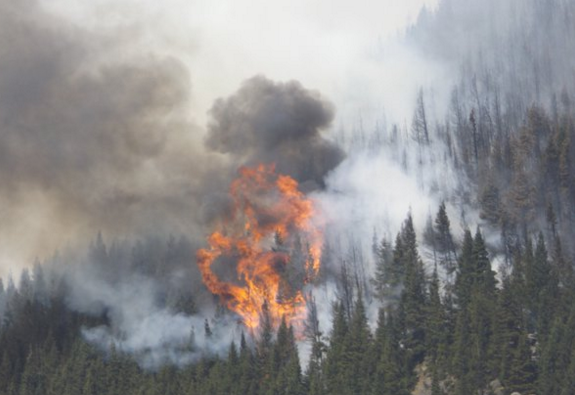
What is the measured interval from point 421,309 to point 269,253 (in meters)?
55.4

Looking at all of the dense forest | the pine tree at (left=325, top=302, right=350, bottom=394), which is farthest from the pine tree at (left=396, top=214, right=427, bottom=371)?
the pine tree at (left=325, top=302, right=350, bottom=394)

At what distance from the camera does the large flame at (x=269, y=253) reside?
158m

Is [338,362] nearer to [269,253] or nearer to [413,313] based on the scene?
[413,313]

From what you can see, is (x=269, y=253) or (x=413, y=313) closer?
(x=413, y=313)

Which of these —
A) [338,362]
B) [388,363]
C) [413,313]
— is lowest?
[388,363]

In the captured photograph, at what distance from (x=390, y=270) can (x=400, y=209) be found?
38683mm

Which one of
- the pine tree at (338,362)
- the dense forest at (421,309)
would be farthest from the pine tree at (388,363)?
the pine tree at (338,362)

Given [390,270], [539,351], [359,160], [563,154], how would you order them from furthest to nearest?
1. [359,160]
2. [563,154]
3. [390,270]
4. [539,351]

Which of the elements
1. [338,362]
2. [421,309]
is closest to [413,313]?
[421,309]

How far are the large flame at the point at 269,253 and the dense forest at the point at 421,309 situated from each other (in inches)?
138

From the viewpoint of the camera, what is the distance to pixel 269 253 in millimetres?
167125

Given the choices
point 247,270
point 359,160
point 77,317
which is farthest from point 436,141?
point 77,317

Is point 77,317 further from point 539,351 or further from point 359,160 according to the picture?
point 539,351

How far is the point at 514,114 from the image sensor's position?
192 m
